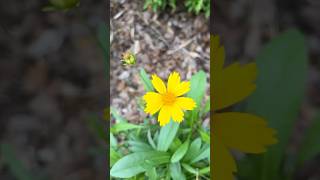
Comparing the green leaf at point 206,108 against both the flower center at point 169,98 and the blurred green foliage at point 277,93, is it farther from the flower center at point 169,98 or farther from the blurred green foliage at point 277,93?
the blurred green foliage at point 277,93

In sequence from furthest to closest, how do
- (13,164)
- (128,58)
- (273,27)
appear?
1. (273,27)
2. (13,164)
3. (128,58)

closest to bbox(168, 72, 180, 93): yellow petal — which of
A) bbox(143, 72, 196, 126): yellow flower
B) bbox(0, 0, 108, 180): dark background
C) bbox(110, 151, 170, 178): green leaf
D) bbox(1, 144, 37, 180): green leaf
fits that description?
bbox(143, 72, 196, 126): yellow flower

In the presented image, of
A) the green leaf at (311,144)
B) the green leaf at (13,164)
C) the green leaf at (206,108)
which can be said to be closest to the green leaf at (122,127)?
the green leaf at (206,108)

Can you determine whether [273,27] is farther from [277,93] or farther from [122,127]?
[122,127]

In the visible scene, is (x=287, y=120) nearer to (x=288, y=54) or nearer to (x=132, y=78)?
(x=288, y=54)

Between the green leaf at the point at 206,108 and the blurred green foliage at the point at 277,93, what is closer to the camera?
the green leaf at the point at 206,108

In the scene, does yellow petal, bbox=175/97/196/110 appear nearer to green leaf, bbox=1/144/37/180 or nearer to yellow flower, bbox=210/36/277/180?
yellow flower, bbox=210/36/277/180

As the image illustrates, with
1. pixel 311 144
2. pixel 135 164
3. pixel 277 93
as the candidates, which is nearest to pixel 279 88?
pixel 277 93

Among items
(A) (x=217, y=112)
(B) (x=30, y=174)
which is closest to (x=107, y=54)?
(A) (x=217, y=112)
